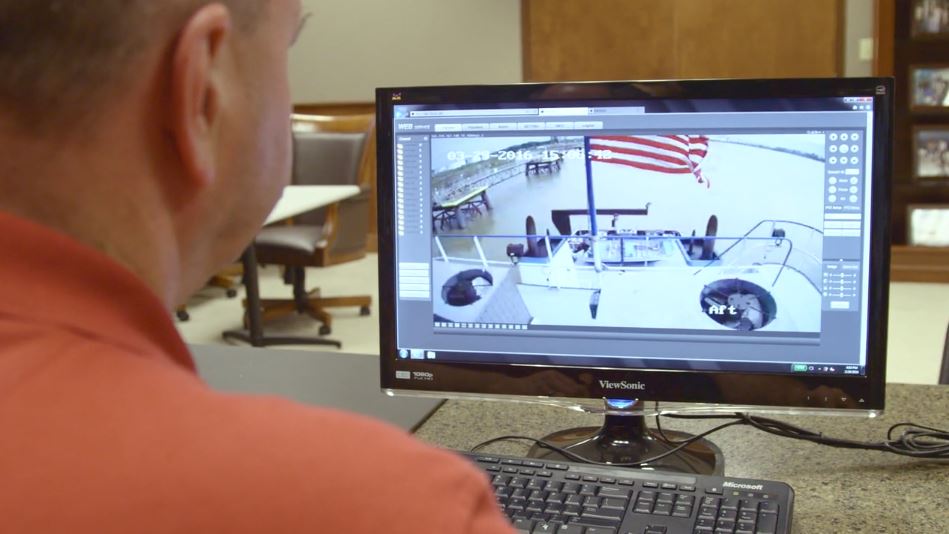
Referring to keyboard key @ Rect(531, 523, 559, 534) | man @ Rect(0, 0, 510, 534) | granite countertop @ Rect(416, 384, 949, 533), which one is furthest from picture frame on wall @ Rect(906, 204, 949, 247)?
man @ Rect(0, 0, 510, 534)

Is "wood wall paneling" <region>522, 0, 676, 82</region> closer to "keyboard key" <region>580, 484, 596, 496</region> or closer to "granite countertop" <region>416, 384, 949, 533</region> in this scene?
"granite countertop" <region>416, 384, 949, 533</region>

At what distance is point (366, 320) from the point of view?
4.75 m

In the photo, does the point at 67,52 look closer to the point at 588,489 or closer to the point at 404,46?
the point at 588,489

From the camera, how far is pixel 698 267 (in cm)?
115

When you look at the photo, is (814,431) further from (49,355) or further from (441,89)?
(49,355)

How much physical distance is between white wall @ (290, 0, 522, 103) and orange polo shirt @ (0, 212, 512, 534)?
18.6ft

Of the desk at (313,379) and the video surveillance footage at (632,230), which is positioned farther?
the desk at (313,379)

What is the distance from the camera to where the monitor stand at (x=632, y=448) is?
1.21 meters

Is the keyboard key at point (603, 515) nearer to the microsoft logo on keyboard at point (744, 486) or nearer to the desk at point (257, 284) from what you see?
the microsoft logo on keyboard at point (744, 486)

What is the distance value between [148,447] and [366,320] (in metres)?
4.38

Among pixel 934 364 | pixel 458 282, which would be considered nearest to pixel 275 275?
pixel 934 364

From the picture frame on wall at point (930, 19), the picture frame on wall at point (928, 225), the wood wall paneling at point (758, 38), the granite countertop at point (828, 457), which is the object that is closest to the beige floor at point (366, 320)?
the picture frame on wall at point (928, 225)

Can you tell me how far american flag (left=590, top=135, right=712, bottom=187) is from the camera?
1.14 m

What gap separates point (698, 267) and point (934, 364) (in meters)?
2.98
